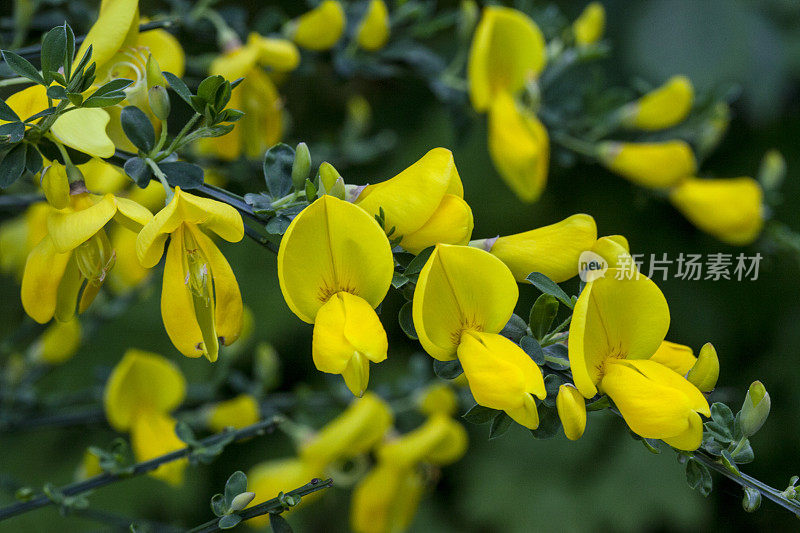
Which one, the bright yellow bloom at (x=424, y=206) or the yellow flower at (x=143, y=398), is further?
the yellow flower at (x=143, y=398)

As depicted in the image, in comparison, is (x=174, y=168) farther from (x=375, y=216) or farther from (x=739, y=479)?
(x=739, y=479)

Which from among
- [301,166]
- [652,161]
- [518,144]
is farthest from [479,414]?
[652,161]

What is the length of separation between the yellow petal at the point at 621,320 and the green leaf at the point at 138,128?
0.63 ft

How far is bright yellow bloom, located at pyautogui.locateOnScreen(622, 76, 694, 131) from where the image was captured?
0.64m

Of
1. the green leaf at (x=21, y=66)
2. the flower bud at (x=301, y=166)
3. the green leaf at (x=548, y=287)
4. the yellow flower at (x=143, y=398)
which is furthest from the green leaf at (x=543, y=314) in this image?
the yellow flower at (x=143, y=398)

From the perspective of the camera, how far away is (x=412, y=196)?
0.30 meters

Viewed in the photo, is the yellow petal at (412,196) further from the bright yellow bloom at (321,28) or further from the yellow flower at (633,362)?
the bright yellow bloom at (321,28)

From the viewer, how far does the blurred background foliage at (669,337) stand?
952 mm

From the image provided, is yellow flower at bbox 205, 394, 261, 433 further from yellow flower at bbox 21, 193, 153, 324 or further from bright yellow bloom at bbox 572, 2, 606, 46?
bright yellow bloom at bbox 572, 2, 606, 46

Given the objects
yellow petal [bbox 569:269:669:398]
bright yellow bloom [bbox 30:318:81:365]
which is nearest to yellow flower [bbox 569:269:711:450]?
yellow petal [bbox 569:269:669:398]

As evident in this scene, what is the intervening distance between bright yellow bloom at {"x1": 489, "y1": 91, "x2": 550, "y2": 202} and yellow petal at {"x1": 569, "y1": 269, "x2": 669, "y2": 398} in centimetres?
30

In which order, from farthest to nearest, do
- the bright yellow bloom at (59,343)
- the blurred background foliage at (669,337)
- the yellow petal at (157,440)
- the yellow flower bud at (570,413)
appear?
the blurred background foliage at (669,337), the bright yellow bloom at (59,343), the yellow petal at (157,440), the yellow flower bud at (570,413)

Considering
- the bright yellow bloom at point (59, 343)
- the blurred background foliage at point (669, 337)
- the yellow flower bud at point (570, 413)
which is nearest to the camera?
the yellow flower bud at point (570, 413)

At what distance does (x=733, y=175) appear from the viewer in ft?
3.57
